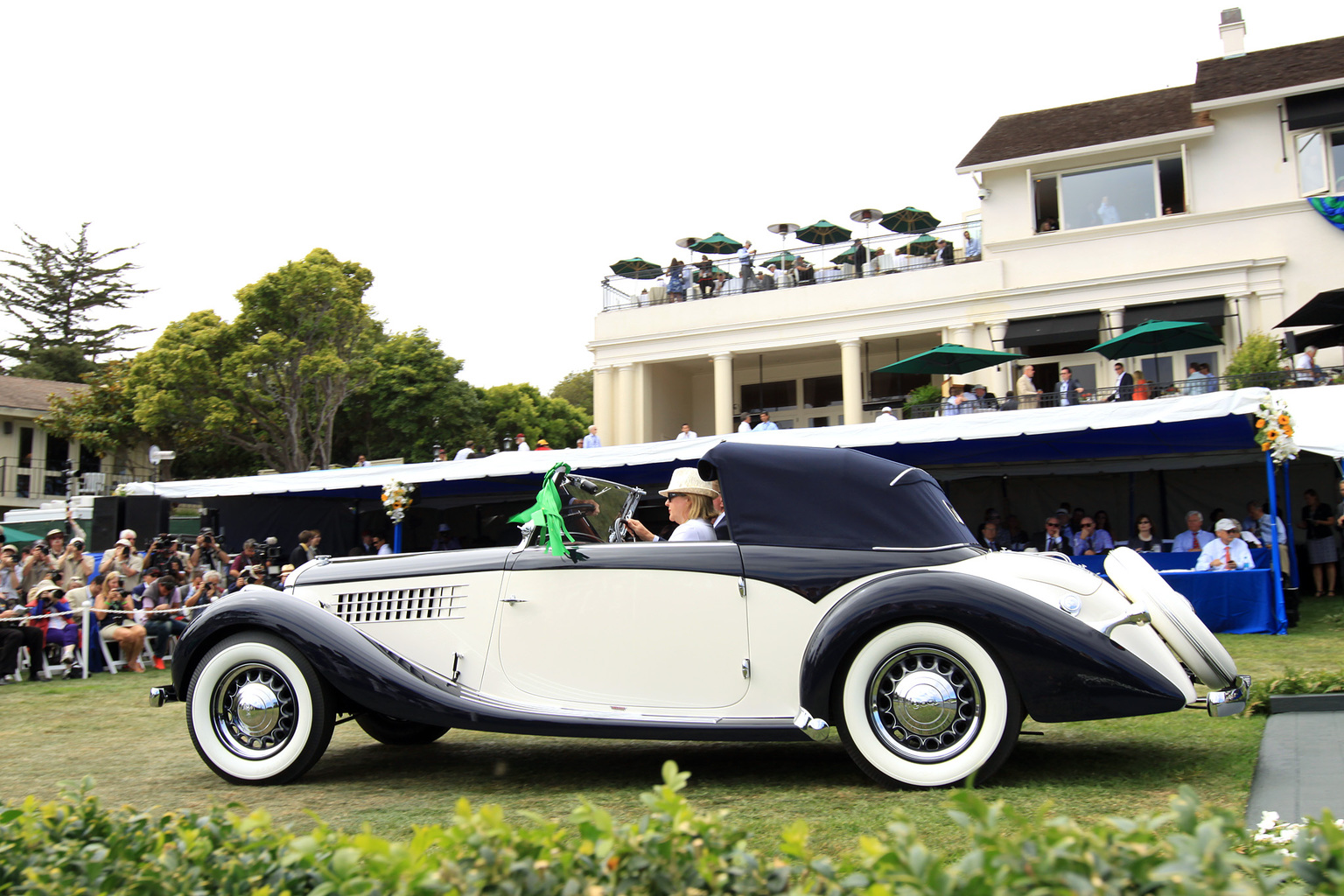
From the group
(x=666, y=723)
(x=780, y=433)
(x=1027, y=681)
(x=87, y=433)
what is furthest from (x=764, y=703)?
(x=87, y=433)

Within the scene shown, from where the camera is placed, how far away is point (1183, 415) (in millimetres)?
12492

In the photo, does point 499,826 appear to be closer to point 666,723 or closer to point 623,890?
point 623,890

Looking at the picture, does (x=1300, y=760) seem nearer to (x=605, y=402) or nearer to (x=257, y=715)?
(x=257, y=715)

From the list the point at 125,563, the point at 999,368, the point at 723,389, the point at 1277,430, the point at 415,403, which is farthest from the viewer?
the point at 415,403

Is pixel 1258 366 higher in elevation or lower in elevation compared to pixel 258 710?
higher

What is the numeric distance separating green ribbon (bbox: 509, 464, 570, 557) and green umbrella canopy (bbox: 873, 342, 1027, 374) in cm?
1379

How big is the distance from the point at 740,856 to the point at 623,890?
0.23 meters

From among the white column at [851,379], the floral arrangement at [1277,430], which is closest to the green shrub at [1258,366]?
the floral arrangement at [1277,430]

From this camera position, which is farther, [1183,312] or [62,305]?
[62,305]

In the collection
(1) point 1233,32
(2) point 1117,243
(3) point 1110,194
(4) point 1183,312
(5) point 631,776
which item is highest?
(1) point 1233,32

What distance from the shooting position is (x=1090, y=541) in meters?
15.1

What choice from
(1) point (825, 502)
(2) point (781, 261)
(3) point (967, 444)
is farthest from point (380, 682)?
(2) point (781, 261)

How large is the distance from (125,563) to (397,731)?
9341mm

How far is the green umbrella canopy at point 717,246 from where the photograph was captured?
30094mm
